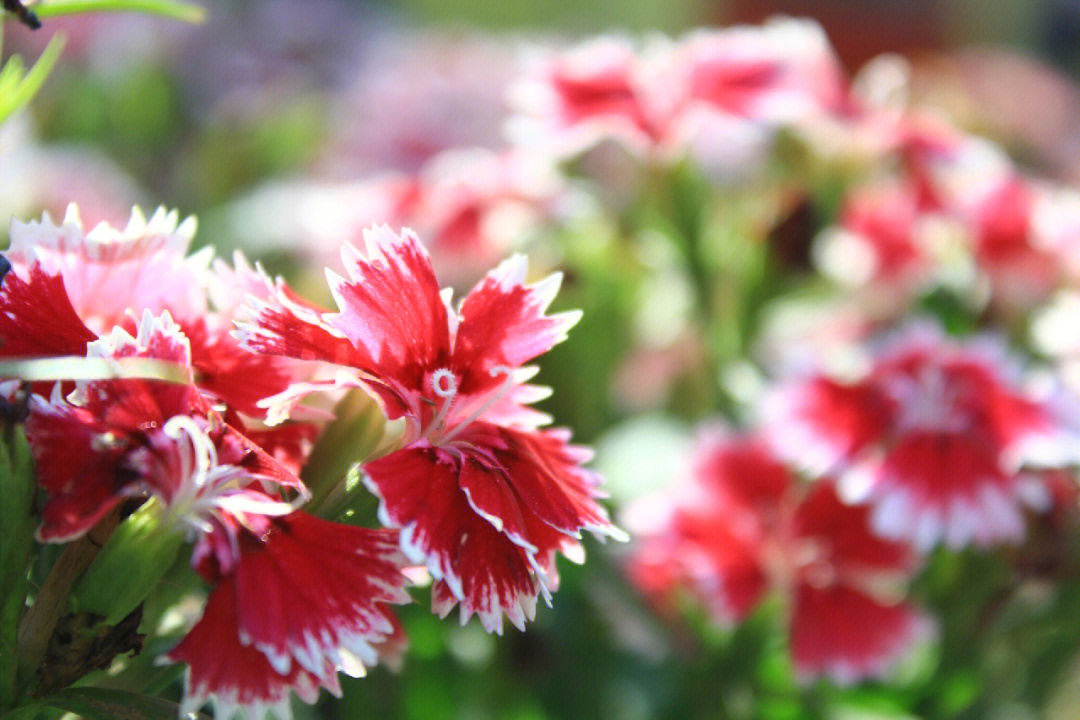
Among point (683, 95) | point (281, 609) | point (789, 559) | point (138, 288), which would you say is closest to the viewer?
point (281, 609)

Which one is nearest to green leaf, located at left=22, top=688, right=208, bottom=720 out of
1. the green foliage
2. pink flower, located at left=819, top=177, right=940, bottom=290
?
the green foliage

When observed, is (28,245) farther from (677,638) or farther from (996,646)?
(996,646)

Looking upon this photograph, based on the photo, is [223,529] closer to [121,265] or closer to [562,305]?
[121,265]

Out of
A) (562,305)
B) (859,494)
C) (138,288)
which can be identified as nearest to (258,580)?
(138,288)

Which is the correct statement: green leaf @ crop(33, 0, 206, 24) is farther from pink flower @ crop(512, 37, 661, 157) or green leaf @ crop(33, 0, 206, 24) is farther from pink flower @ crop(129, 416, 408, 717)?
pink flower @ crop(512, 37, 661, 157)

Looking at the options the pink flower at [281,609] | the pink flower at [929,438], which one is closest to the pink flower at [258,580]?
the pink flower at [281,609]

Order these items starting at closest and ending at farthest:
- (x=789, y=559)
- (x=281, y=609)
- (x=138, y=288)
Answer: (x=281, y=609) → (x=138, y=288) → (x=789, y=559)
